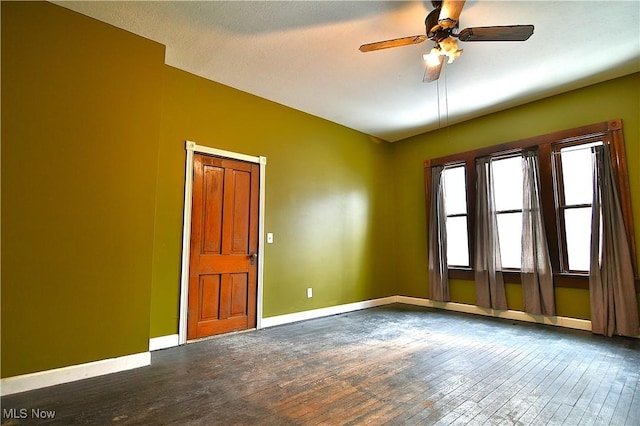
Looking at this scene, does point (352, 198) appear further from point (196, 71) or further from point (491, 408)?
point (491, 408)

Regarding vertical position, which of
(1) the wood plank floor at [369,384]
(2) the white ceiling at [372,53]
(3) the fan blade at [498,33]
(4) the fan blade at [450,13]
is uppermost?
(2) the white ceiling at [372,53]

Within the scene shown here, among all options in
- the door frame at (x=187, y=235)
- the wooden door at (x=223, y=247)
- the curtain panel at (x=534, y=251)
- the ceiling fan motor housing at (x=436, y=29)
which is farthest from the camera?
the curtain panel at (x=534, y=251)

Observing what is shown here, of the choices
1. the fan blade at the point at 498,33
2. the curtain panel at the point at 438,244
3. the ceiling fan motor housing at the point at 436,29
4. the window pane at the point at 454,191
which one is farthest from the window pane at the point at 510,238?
the ceiling fan motor housing at the point at 436,29

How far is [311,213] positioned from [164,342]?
2.51 m

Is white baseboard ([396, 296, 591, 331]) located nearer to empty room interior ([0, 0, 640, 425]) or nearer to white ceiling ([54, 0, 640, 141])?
empty room interior ([0, 0, 640, 425])

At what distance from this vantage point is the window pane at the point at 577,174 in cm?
395

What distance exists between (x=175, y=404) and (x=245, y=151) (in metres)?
2.89

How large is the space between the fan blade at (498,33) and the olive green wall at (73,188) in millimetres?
2878

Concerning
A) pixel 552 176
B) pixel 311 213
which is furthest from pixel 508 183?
pixel 311 213

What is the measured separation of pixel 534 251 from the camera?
420 centimetres

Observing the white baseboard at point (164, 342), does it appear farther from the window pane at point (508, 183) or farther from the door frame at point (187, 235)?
the window pane at point (508, 183)

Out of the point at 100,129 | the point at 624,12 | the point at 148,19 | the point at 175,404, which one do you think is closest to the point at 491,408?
the point at 175,404

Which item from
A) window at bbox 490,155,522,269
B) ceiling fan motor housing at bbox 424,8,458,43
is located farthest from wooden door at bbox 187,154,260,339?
window at bbox 490,155,522,269

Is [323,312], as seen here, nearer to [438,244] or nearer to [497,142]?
[438,244]
